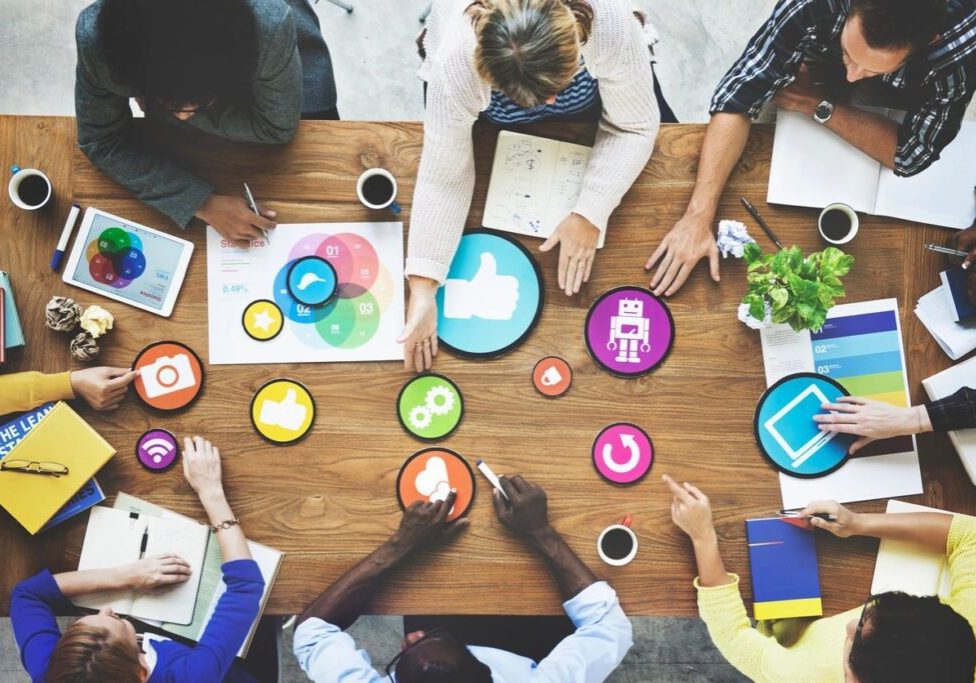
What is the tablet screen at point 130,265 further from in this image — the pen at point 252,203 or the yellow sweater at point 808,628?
the yellow sweater at point 808,628

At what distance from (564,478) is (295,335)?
71cm

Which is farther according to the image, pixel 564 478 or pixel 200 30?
pixel 564 478

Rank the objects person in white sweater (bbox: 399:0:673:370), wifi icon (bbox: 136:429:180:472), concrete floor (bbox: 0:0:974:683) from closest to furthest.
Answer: person in white sweater (bbox: 399:0:673:370), wifi icon (bbox: 136:429:180:472), concrete floor (bbox: 0:0:974:683)

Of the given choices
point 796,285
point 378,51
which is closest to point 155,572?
point 796,285

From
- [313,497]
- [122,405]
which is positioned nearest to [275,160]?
[122,405]

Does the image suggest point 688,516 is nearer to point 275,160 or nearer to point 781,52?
point 781,52

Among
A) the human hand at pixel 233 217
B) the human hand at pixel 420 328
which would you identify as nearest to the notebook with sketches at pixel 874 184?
the human hand at pixel 420 328

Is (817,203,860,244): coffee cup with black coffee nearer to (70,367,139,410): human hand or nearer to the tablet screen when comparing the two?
the tablet screen

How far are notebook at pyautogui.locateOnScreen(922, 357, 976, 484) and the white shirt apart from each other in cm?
85

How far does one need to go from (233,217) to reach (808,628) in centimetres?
163

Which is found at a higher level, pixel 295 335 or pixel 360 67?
pixel 360 67

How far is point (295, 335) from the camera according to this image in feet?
5.58

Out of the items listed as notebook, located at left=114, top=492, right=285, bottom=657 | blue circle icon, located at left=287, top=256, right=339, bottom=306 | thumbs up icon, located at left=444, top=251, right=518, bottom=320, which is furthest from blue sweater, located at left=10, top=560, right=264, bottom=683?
thumbs up icon, located at left=444, top=251, right=518, bottom=320

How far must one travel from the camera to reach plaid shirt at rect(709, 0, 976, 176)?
1576mm
